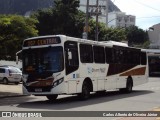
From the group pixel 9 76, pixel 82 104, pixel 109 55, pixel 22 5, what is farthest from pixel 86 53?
pixel 22 5

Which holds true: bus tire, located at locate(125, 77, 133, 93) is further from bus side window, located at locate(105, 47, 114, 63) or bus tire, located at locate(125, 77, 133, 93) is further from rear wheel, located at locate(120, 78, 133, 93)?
bus side window, located at locate(105, 47, 114, 63)

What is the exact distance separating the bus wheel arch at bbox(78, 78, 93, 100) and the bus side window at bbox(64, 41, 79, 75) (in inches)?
51.8

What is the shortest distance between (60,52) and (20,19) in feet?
21.2

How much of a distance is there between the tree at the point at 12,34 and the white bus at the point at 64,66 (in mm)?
4324

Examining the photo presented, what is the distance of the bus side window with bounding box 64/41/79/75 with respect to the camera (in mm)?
18734

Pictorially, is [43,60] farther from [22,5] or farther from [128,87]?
[22,5]

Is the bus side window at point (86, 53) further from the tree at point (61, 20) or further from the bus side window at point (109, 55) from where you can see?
the tree at point (61, 20)

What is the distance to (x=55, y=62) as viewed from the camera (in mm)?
18500

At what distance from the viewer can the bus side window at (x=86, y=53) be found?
20252 millimetres

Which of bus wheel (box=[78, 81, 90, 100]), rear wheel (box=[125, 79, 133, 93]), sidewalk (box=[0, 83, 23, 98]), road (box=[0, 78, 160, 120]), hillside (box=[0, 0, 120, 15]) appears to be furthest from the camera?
hillside (box=[0, 0, 120, 15])

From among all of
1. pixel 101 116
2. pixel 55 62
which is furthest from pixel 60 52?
pixel 101 116

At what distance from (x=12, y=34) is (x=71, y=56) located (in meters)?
6.05

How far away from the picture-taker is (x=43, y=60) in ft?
61.6

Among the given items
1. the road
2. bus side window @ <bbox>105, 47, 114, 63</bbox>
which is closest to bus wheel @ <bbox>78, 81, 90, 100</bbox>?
the road
